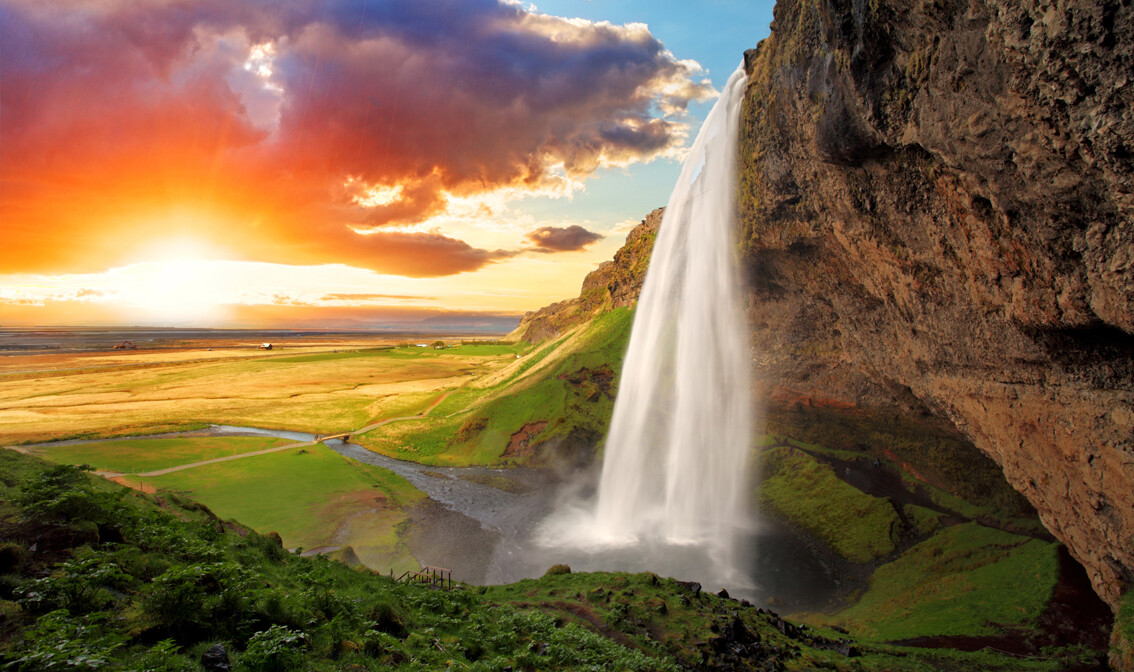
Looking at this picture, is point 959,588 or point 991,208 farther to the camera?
point 959,588

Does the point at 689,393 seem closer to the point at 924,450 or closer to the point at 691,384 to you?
the point at 691,384

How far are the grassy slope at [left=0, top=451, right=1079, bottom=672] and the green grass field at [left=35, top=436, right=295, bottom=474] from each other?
28.3m

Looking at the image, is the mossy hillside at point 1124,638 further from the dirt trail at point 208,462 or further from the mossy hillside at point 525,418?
the dirt trail at point 208,462

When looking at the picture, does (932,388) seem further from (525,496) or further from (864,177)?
(525,496)

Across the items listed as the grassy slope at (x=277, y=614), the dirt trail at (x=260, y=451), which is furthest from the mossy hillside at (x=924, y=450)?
Result: the dirt trail at (x=260, y=451)

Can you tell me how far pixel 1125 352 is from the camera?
37.7ft

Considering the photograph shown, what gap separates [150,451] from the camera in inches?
1411

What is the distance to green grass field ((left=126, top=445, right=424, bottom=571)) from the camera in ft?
72.5

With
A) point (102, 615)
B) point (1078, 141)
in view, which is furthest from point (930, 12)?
point (102, 615)

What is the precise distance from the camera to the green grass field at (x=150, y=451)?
3234 cm

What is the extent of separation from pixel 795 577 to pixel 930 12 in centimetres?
1933

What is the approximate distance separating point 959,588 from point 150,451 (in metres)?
48.8

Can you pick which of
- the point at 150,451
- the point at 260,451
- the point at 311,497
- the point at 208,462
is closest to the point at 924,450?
the point at 311,497

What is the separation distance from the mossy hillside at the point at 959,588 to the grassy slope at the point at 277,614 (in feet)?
9.06
